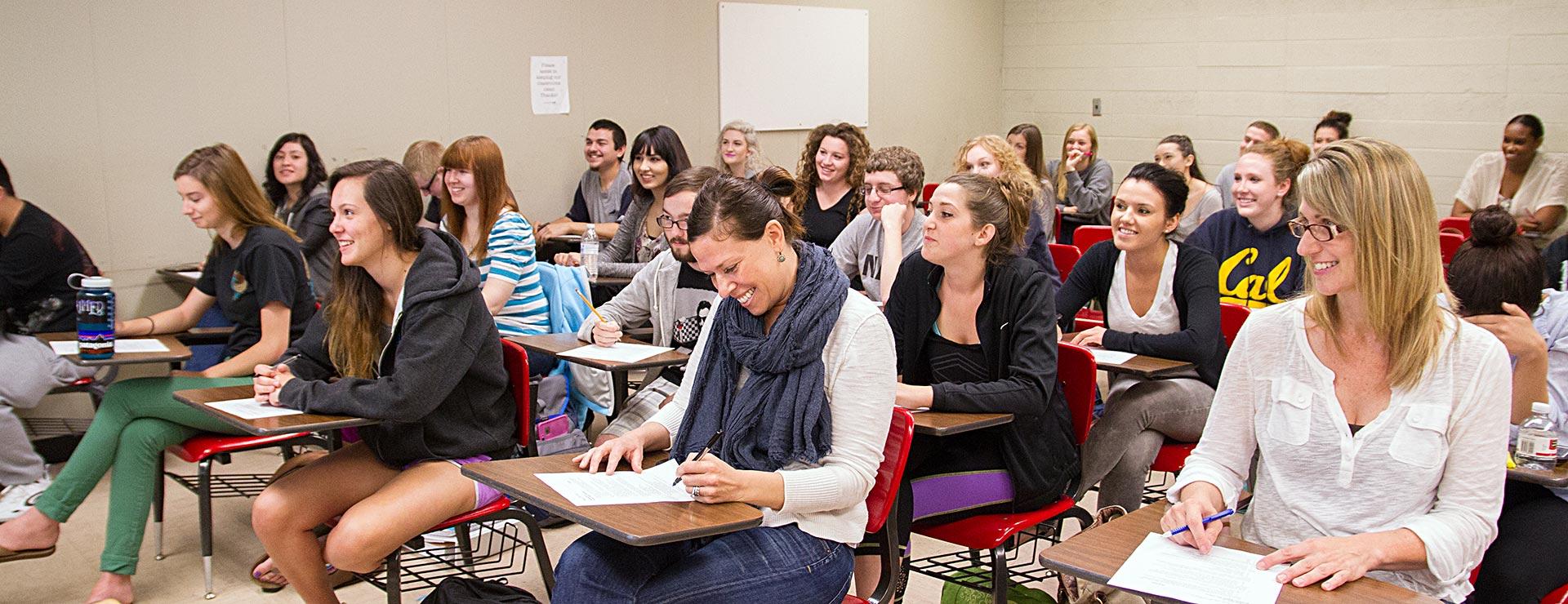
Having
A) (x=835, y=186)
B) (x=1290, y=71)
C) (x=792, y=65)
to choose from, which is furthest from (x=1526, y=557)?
(x=1290, y=71)

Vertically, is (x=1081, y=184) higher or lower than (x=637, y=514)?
higher

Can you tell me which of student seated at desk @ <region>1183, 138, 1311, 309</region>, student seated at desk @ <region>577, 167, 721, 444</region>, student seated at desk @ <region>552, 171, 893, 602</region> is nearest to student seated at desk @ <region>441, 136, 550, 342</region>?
student seated at desk @ <region>577, 167, 721, 444</region>

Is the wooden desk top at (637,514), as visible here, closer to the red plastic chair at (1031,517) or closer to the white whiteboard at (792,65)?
the red plastic chair at (1031,517)

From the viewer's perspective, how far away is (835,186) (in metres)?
5.47

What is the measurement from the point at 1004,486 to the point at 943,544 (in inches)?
46.0

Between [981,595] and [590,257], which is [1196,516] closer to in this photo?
[981,595]

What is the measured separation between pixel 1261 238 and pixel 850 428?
2.47m

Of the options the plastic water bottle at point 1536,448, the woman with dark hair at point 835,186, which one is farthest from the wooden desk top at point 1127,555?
the woman with dark hair at point 835,186

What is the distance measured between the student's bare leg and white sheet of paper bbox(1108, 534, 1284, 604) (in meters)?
1.81

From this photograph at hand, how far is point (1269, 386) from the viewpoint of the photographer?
6.21ft

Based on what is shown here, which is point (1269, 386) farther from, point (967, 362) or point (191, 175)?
point (191, 175)

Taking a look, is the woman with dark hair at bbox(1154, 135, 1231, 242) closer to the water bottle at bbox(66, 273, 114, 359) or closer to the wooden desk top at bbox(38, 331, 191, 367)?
the wooden desk top at bbox(38, 331, 191, 367)

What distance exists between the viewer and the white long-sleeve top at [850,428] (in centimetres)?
205

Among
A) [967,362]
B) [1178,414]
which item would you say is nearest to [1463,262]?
[1178,414]
